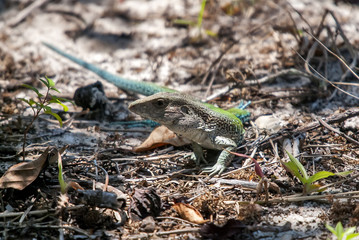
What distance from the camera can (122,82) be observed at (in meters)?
5.62

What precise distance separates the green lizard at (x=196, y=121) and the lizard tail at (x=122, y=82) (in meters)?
1.22

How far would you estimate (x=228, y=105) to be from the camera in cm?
516

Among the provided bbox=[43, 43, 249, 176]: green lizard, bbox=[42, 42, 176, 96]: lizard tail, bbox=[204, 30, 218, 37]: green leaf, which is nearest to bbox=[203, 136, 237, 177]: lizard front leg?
bbox=[43, 43, 249, 176]: green lizard

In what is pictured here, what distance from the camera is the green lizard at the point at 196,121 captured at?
363 centimetres

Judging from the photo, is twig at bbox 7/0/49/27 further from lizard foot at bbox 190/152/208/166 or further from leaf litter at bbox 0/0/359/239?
lizard foot at bbox 190/152/208/166

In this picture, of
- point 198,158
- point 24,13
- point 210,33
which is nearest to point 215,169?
point 198,158

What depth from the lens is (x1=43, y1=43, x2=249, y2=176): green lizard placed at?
3629 millimetres

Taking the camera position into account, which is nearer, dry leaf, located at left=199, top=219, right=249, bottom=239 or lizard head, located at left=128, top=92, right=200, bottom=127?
dry leaf, located at left=199, top=219, right=249, bottom=239

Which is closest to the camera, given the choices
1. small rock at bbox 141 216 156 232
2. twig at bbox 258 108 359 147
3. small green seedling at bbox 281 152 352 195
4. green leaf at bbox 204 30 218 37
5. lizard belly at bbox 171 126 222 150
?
small rock at bbox 141 216 156 232

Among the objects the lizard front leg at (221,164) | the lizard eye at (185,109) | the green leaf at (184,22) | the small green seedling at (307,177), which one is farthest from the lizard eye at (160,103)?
the green leaf at (184,22)

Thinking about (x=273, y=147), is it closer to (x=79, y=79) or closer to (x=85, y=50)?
(x=79, y=79)

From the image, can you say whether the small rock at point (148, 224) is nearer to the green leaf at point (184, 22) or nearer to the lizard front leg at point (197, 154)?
the lizard front leg at point (197, 154)

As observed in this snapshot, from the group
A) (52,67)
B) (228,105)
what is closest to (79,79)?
(52,67)

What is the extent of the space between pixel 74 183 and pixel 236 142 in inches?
66.9
